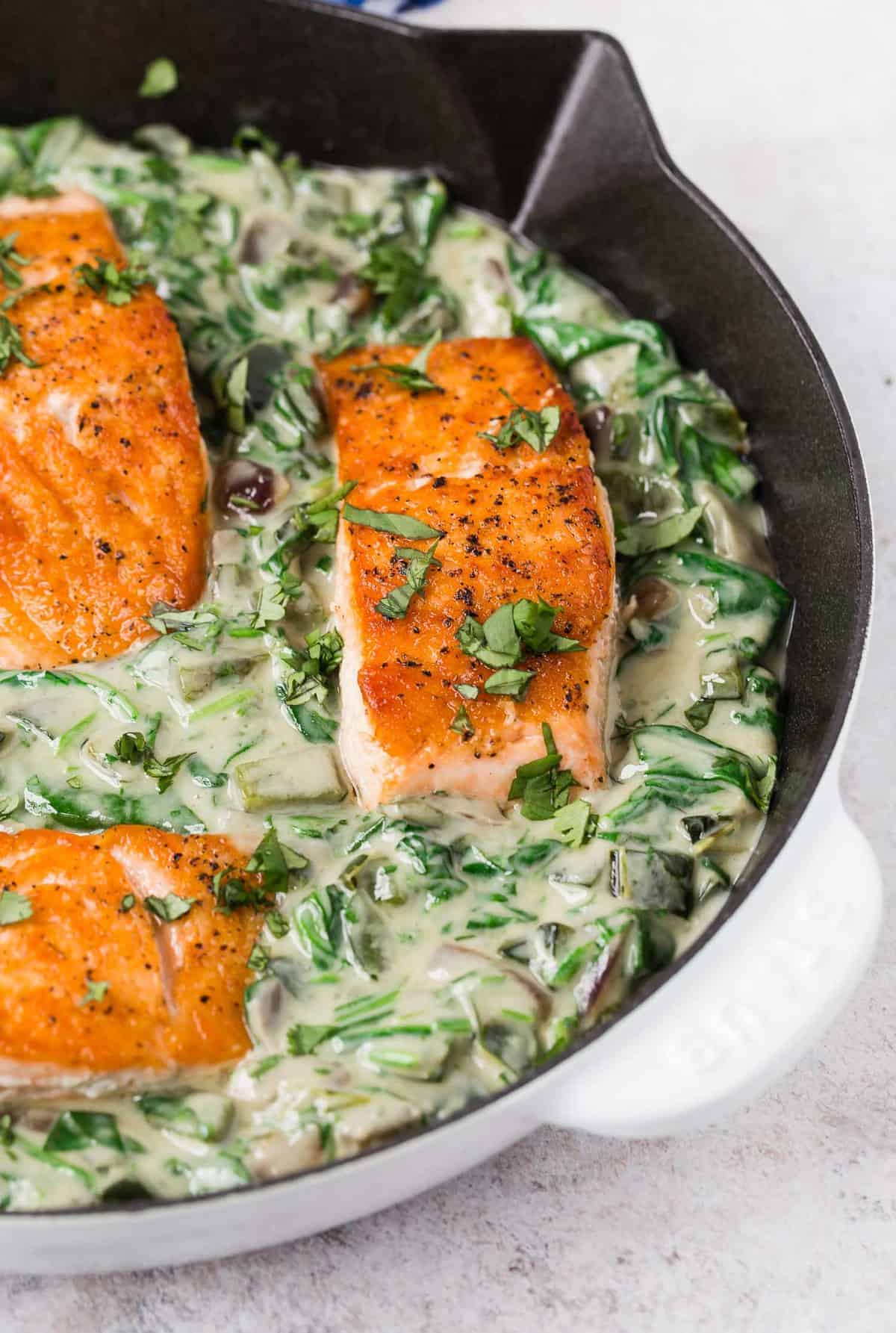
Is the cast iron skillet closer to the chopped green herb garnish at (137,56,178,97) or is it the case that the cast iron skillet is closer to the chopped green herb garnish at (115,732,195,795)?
the chopped green herb garnish at (137,56,178,97)

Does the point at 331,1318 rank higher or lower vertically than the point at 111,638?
lower

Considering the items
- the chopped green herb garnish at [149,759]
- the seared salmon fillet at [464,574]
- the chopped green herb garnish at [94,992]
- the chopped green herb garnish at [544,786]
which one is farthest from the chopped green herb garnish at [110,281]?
the chopped green herb garnish at [94,992]

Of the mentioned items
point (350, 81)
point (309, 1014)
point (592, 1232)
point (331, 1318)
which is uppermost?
point (350, 81)

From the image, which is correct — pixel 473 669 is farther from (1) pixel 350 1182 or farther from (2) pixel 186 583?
(1) pixel 350 1182

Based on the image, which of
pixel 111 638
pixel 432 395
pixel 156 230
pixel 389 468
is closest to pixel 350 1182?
pixel 111 638

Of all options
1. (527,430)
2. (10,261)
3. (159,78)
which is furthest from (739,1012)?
(159,78)

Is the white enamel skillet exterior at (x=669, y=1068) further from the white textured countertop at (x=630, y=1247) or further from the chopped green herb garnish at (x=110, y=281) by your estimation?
the chopped green herb garnish at (x=110, y=281)

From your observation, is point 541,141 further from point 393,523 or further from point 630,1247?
point 630,1247
